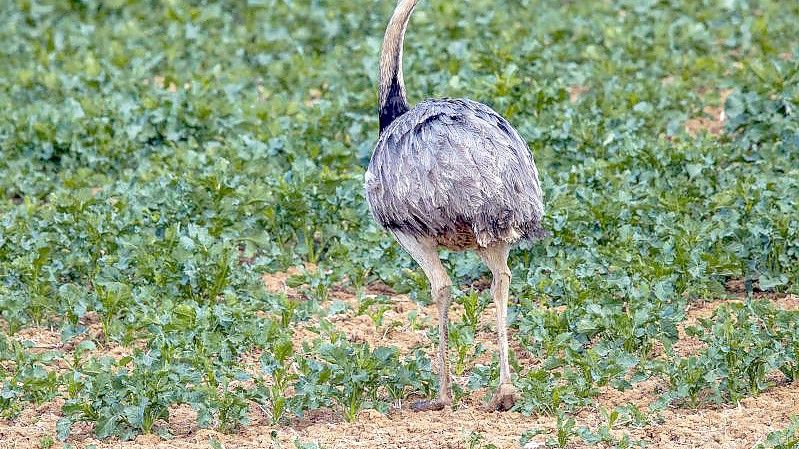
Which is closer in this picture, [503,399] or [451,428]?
[451,428]

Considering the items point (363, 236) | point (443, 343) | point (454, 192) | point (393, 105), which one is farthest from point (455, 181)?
point (363, 236)

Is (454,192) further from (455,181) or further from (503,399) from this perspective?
(503,399)

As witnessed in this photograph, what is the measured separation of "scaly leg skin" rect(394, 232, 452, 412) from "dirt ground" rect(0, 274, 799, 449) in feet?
0.21

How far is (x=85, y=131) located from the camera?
31.3 ft

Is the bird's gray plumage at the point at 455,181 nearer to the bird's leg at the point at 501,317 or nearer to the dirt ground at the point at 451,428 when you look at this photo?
the bird's leg at the point at 501,317

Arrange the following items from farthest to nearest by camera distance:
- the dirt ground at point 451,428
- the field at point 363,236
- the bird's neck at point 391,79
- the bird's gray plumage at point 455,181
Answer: the bird's neck at point 391,79 < the field at point 363,236 < the bird's gray plumage at point 455,181 < the dirt ground at point 451,428

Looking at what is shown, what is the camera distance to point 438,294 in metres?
6.30

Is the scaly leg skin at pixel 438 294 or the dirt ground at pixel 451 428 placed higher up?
the scaly leg skin at pixel 438 294

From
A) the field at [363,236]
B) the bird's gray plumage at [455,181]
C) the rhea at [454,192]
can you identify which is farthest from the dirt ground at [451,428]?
the bird's gray plumage at [455,181]

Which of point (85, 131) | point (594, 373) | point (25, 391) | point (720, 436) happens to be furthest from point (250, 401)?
point (85, 131)

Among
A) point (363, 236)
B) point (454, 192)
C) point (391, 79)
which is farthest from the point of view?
point (363, 236)

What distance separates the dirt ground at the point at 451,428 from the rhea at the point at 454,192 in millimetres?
190

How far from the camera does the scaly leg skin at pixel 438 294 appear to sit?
6.19m

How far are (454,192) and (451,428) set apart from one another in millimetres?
929
